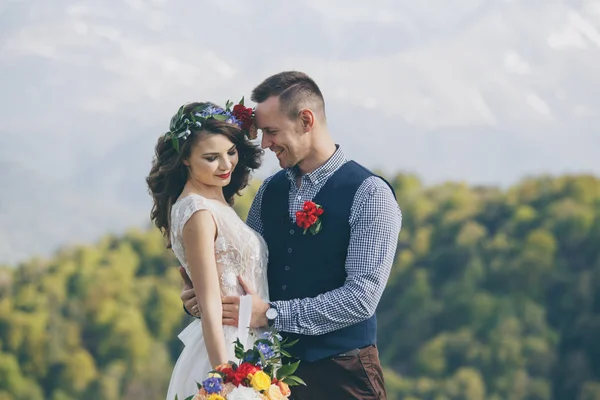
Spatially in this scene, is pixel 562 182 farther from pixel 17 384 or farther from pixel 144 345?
pixel 17 384

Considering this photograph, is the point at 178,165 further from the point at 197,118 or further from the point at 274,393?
the point at 274,393

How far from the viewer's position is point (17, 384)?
34062 millimetres

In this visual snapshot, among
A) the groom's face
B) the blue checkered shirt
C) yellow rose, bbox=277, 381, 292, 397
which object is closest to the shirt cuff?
the blue checkered shirt

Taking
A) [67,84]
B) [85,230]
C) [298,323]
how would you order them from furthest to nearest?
[67,84], [85,230], [298,323]

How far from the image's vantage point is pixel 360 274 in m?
3.70

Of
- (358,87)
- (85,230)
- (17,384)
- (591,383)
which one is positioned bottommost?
(591,383)

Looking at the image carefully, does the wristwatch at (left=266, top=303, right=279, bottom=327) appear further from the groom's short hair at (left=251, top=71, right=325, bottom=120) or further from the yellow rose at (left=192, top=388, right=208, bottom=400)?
the groom's short hair at (left=251, top=71, right=325, bottom=120)

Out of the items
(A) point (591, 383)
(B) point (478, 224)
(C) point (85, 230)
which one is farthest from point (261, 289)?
(C) point (85, 230)

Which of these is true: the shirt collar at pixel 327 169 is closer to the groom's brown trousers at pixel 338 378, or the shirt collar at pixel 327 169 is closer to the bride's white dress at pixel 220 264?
the bride's white dress at pixel 220 264

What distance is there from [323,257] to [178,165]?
0.61m

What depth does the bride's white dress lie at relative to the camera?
146 inches

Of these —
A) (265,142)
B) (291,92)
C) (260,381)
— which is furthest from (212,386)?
(291,92)

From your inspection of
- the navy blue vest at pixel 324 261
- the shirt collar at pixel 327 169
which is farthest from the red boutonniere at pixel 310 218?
the shirt collar at pixel 327 169

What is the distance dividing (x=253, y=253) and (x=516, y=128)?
147 feet
